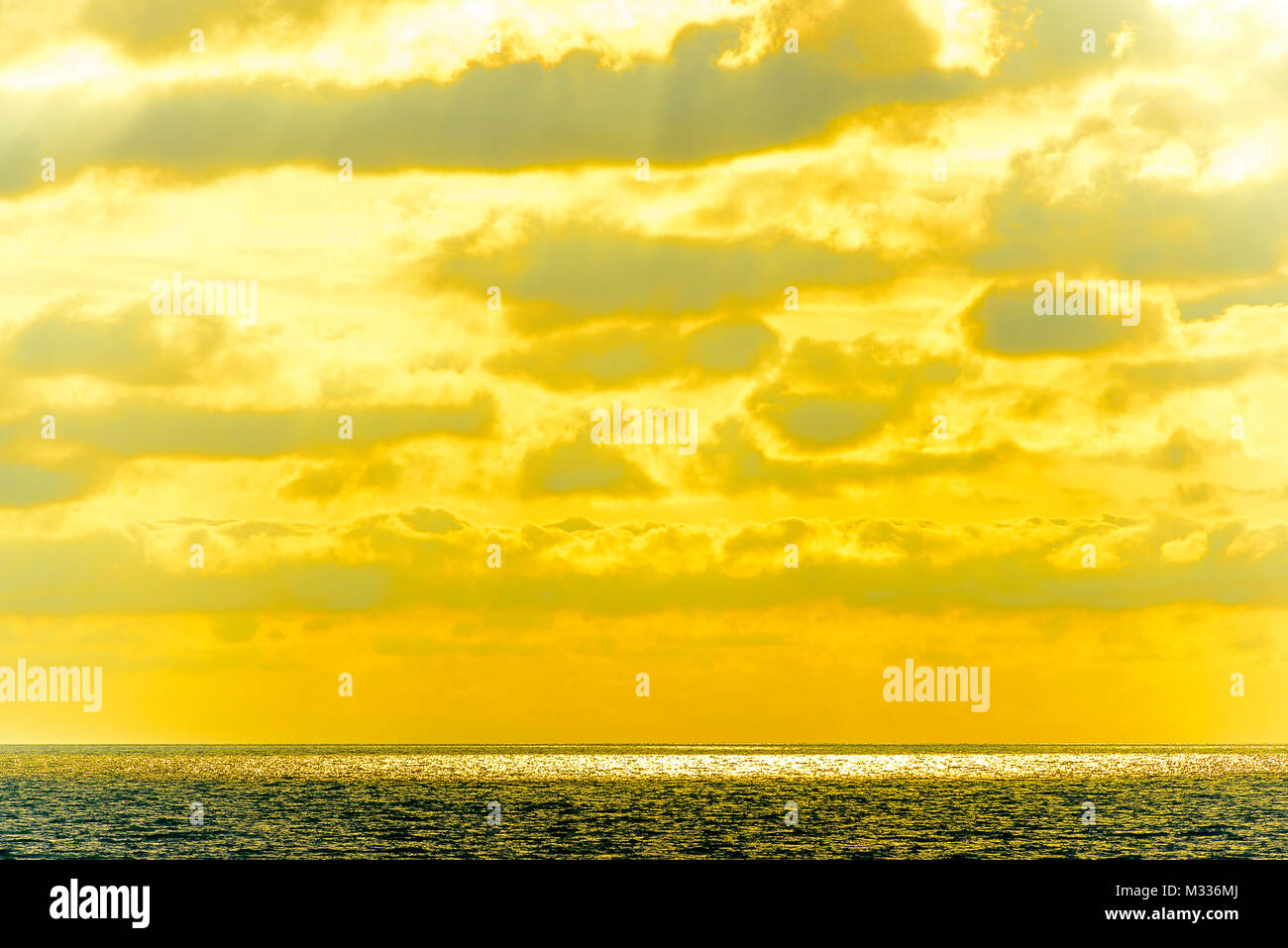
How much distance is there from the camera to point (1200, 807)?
10775 cm
